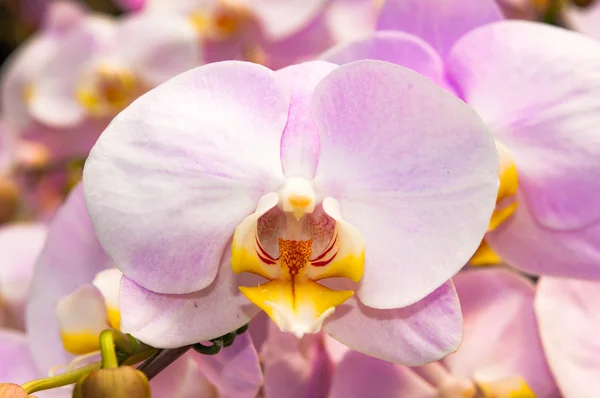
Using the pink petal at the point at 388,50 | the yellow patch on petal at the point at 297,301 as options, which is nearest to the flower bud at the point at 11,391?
the yellow patch on petal at the point at 297,301

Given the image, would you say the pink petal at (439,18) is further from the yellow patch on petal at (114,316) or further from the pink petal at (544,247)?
the yellow patch on petal at (114,316)

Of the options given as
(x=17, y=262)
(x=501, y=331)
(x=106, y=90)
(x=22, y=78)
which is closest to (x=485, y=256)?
(x=501, y=331)

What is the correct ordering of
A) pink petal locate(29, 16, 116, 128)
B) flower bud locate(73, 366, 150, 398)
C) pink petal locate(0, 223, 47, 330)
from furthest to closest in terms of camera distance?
1. pink petal locate(29, 16, 116, 128)
2. pink petal locate(0, 223, 47, 330)
3. flower bud locate(73, 366, 150, 398)

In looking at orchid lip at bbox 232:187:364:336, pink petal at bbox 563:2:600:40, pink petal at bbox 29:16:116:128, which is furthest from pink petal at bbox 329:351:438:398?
pink petal at bbox 29:16:116:128

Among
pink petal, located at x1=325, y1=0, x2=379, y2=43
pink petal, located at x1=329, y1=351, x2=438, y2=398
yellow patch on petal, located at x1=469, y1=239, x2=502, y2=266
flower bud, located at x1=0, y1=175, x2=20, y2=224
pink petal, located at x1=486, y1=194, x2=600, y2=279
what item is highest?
pink petal, located at x1=486, y1=194, x2=600, y2=279

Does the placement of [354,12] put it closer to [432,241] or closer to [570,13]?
[570,13]

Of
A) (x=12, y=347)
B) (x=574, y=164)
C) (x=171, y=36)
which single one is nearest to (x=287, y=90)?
(x=574, y=164)

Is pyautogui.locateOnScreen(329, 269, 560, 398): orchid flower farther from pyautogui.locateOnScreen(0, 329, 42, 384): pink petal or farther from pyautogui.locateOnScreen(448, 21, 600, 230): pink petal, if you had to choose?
pyautogui.locateOnScreen(0, 329, 42, 384): pink petal
